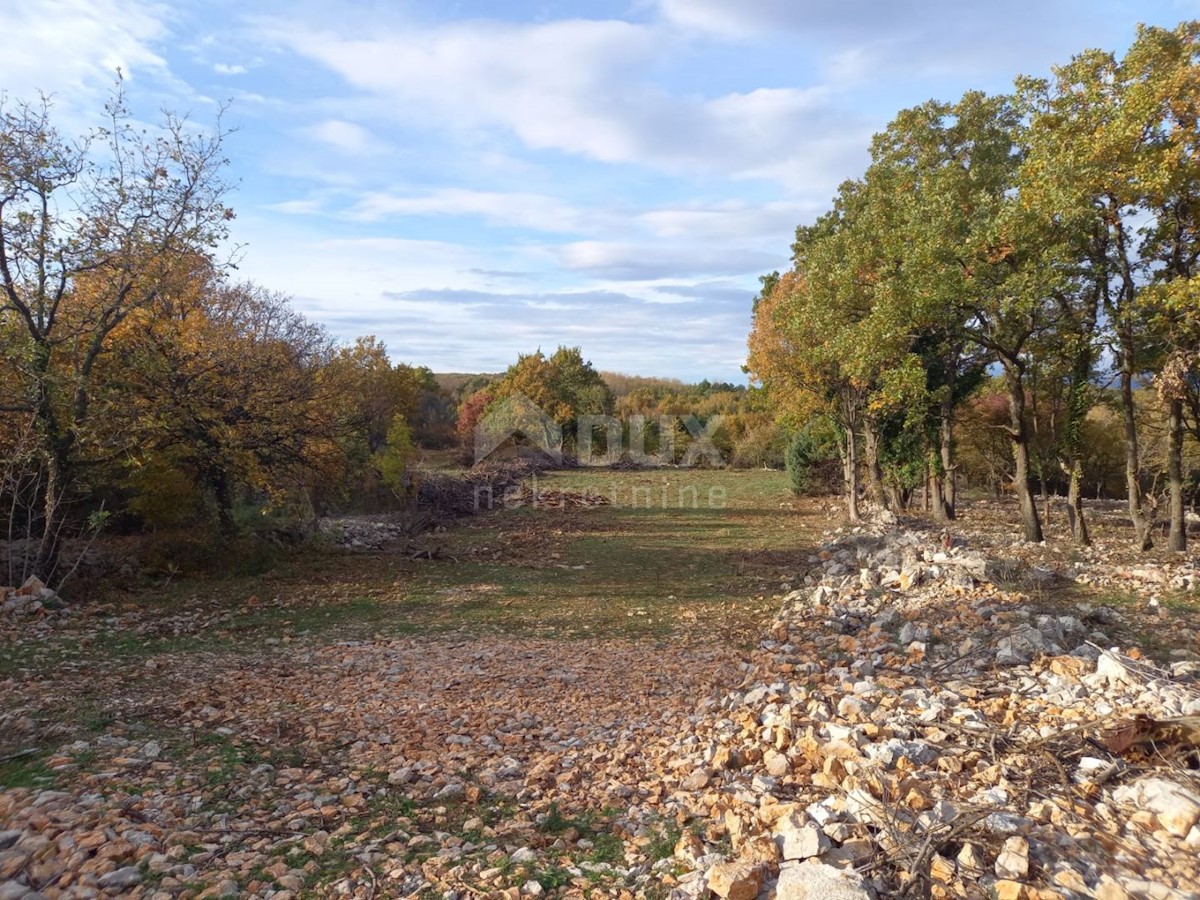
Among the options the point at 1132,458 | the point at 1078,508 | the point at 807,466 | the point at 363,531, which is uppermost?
the point at 1132,458

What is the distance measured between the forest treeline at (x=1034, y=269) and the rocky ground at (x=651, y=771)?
4.57 meters

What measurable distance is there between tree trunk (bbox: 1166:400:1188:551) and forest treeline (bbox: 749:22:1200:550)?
3 cm

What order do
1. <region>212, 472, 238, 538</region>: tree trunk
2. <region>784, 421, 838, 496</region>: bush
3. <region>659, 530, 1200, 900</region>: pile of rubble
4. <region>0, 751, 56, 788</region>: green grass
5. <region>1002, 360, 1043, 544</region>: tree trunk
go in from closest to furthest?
1. <region>659, 530, 1200, 900</region>: pile of rubble
2. <region>0, 751, 56, 788</region>: green grass
3. <region>212, 472, 238, 538</region>: tree trunk
4. <region>1002, 360, 1043, 544</region>: tree trunk
5. <region>784, 421, 838, 496</region>: bush

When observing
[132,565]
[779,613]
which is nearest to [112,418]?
[132,565]

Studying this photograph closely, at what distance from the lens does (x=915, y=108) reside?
1273cm

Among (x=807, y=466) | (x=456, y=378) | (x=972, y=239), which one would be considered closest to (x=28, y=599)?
(x=972, y=239)

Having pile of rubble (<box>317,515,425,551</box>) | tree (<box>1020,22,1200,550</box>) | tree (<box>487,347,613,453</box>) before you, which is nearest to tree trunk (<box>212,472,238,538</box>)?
pile of rubble (<box>317,515,425,551</box>)

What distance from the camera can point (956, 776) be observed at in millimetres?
3398

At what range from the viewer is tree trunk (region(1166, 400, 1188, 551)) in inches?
369

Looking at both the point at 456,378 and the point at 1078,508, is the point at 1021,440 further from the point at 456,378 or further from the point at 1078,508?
the point at 456,378

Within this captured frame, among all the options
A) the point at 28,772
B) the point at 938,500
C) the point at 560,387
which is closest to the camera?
the point at 28,772

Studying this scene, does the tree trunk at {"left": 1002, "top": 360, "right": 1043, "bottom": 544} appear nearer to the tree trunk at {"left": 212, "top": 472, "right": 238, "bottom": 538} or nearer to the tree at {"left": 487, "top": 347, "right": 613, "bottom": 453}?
the tree trunk at {"left": 212, "top": 472, "right": 238, "bottom": 538}

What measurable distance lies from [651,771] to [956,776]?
164 cm

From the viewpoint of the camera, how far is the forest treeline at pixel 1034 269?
845 centimetres
